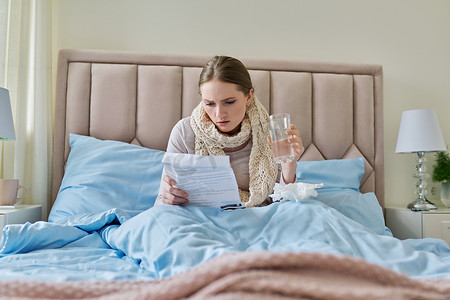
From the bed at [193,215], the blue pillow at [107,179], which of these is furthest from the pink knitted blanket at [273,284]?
the blue pillow at [107,179]

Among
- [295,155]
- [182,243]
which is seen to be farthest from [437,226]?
[182,243]

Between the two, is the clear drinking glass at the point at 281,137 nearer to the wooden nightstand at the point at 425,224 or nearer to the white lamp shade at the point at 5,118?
the wooden nightstand at the point at 425,224

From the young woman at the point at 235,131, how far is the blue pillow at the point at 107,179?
25 centimetres

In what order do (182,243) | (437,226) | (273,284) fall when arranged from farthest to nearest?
(437,226) → (182,243) → (273,284)

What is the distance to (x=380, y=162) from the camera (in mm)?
2252

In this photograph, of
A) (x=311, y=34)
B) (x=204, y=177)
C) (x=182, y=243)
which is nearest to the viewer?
(x=182, y=243)

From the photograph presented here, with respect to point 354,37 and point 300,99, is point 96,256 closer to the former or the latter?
point 300,99

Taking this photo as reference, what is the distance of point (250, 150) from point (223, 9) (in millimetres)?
1099

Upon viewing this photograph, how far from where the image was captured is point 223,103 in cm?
160

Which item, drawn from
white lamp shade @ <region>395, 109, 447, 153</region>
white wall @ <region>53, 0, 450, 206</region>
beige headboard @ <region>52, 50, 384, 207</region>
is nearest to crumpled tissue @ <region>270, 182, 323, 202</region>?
beige headboard @ <region>52, 50, 384, 207</region>

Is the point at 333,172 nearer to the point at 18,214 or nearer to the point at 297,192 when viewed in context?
the point at 297,192

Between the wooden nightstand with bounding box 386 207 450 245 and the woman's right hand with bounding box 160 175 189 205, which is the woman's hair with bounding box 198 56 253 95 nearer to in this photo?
the woman's right hand with bounding box 160 175 189 205

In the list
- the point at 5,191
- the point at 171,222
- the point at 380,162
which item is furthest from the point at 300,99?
the point at 5,191

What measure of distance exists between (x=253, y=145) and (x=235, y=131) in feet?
0.35
